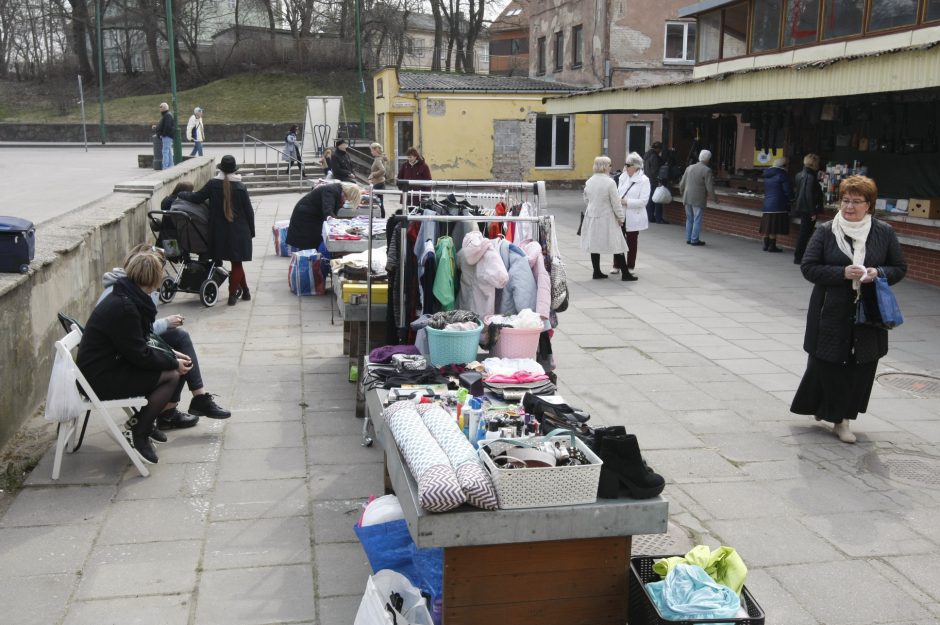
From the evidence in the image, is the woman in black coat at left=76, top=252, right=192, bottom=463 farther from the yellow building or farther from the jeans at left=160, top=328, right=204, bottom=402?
the yellow building

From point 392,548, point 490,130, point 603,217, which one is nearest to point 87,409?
point 392,548

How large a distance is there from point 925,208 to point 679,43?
59.1ft

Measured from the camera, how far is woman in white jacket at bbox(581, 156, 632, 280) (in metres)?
11.5

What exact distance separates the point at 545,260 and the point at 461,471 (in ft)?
8.93

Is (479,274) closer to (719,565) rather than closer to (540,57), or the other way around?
(719,565)

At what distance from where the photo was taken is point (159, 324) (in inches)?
241

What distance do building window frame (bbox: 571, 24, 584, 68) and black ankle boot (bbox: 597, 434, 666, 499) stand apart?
1103 inches

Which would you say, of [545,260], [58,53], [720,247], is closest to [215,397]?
[545,260]

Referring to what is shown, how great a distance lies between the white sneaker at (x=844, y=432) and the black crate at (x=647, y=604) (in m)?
2.83

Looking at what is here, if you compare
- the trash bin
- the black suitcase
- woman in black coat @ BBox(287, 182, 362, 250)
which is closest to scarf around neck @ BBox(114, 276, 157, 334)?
the black suitcase

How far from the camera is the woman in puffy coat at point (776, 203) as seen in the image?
14500 millimetres

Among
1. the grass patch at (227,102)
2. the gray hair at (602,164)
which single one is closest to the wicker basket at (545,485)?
the gray hair at (602,164)

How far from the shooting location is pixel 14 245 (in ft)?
20.5

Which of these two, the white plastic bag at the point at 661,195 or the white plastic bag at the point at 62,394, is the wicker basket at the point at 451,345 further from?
the white plastic bag at the point at 661,195
